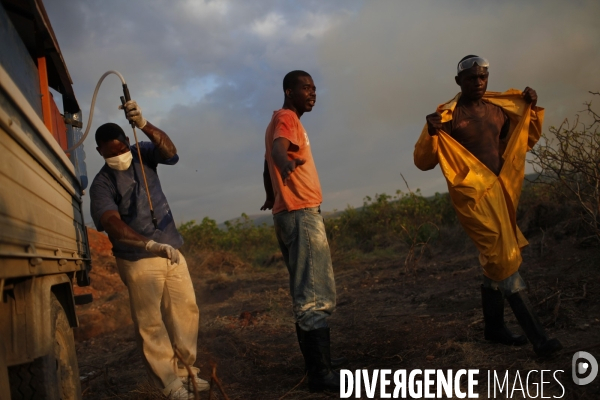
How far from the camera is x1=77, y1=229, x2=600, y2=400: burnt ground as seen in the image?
11.6 ft

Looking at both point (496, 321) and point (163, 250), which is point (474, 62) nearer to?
point (496, 321)

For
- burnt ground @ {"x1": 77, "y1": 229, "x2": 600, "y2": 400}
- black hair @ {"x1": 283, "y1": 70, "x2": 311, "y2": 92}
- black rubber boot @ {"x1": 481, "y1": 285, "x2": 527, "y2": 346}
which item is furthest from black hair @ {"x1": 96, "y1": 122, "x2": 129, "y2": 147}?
black rubber boot @ {"x1": 481, "y1": 285, "x2": 527, "y2": 346}

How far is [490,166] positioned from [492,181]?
0.55ft

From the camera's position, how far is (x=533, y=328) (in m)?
3.28

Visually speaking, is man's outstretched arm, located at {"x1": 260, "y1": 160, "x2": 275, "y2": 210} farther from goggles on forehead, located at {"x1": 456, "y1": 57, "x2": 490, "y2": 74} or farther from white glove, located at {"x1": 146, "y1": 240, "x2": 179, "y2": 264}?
goggles on forehead, located at {"x1": 456, "y1": 57, "x2": 490, "y2": 74}

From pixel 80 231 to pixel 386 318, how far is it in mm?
2892

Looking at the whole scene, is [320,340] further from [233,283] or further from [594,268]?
[233,283]

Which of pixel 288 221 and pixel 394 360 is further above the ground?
pixel 288 221

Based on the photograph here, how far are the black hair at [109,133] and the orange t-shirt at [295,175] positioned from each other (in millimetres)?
1024

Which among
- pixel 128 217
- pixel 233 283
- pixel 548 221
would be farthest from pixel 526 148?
pixel 233 283

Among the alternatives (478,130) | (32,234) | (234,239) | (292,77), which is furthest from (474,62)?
(234,239)

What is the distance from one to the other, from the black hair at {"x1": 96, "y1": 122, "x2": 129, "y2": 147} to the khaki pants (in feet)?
2.63

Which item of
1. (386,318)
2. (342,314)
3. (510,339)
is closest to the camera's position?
(510,339)

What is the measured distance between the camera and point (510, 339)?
368 cm
